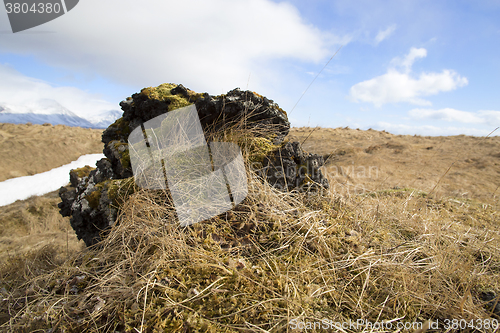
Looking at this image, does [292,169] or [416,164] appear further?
[416,164]

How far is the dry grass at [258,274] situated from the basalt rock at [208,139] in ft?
1.27

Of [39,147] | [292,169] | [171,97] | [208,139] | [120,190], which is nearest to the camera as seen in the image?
[120,190]

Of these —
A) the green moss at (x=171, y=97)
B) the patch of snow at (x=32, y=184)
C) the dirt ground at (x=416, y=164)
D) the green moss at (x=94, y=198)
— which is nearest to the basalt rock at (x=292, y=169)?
the green moss at (x=171, y=97)

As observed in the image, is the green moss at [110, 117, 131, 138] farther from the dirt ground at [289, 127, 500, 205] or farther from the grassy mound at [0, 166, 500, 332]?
the dirt ground at [289, 127, 500, 205]

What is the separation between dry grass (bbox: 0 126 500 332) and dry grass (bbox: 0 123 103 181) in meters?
29.8

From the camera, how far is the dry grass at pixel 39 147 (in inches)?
962

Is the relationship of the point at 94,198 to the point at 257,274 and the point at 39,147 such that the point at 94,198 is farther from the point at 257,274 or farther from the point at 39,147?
the point at 39,147

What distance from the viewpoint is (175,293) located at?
198cm

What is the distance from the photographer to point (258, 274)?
2178 millimetres

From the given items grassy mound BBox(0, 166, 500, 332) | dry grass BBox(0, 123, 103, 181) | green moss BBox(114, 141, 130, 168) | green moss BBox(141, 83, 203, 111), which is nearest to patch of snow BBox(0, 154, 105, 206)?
dry grass BBox(0, 123, 103, 181)

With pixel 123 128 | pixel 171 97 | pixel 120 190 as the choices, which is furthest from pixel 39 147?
pixel 120 190

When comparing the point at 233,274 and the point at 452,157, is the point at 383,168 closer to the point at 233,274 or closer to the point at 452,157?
the point at 452,157

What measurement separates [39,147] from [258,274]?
35113 millimetres

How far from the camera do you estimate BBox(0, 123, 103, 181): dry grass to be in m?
24.4
